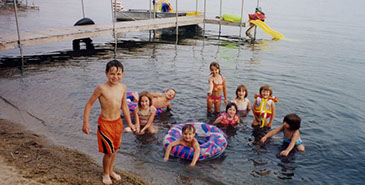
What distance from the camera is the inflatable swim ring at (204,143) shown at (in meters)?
5.47

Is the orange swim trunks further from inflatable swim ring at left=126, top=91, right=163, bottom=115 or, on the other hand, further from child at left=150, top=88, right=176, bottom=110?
child at left=150, top=88, right=176, bottom=110

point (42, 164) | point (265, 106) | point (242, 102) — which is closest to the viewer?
point (42, 164)

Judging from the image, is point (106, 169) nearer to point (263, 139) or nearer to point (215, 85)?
point (263, 139)

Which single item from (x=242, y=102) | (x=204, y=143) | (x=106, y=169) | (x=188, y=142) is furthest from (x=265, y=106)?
(x=106, y=169)

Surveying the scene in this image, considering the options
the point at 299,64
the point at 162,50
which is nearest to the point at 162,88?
→ the point at 162,50

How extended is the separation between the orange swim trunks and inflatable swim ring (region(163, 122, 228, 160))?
1.74 meters

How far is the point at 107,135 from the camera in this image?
397 centimetres

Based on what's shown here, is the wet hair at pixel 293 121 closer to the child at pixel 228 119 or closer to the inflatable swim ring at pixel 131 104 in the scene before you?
the child at pixel 228 119

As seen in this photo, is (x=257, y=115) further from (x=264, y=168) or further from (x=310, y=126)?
(x=264, y=168)

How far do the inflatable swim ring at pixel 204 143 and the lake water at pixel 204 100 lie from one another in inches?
6.0

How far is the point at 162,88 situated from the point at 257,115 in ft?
11.8

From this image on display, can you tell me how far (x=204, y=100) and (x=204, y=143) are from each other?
3136mm

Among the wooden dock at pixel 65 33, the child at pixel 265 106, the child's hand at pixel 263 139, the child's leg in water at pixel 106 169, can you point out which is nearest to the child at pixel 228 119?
the child at pixel 265 106

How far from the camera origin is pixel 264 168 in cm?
543
